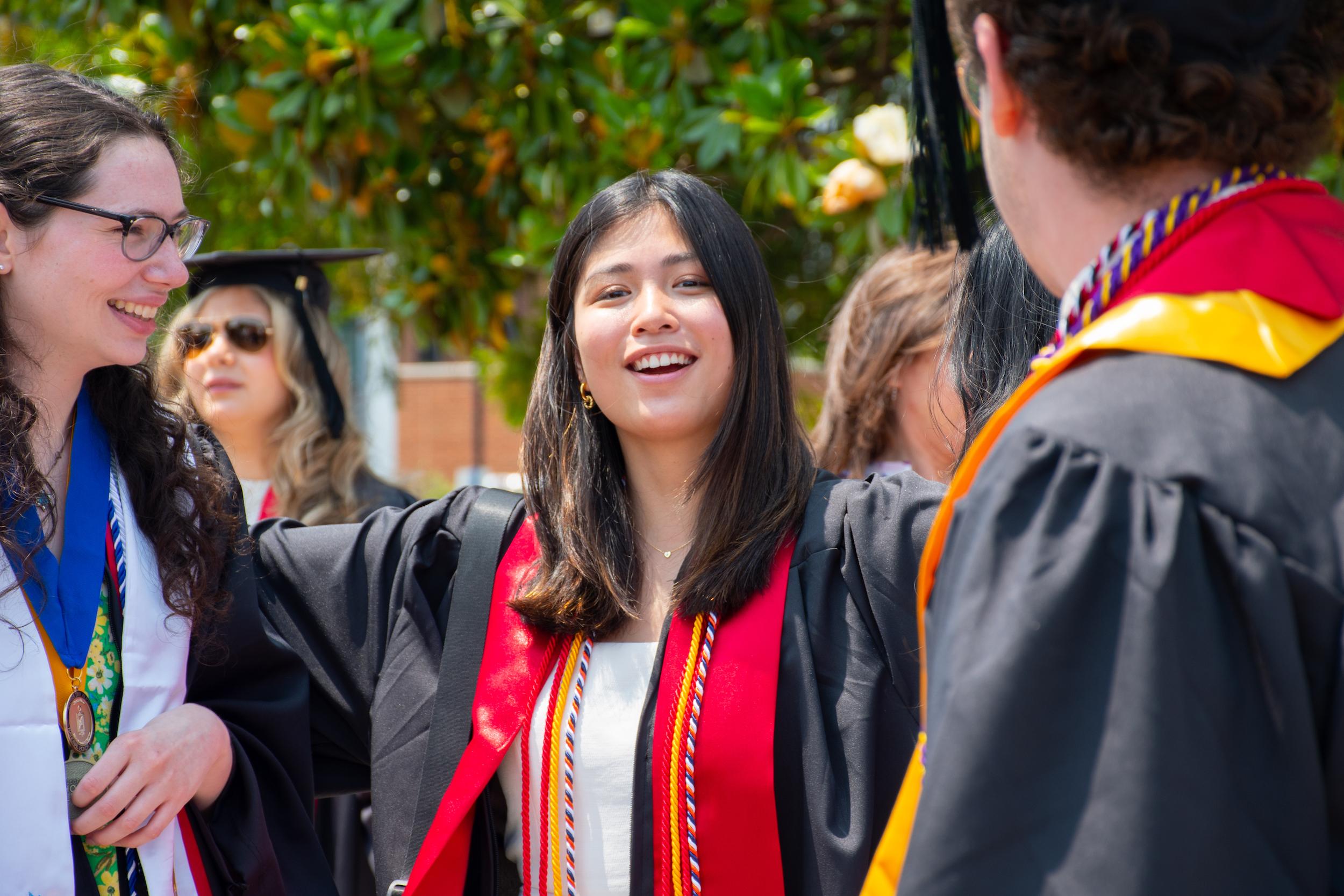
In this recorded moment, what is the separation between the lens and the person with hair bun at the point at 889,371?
3.14 metres

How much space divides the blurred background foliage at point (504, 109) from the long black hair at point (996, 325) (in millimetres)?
1485

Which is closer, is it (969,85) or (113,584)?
(969,85)

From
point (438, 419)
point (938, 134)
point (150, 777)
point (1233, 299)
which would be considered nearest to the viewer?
point (1233, 299)

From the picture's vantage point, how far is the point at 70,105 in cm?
201

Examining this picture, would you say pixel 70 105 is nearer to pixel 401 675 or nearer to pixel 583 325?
pixel 583 325

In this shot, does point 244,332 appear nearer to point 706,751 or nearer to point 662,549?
point 662,549

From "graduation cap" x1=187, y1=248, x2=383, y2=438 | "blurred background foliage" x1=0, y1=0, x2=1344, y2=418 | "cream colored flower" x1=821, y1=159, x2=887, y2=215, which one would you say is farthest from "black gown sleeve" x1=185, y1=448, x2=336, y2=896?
"cream colored flower" x1=821, y1=159, x2=887, y2=215

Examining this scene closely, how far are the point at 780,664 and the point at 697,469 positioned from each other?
18.1 inches

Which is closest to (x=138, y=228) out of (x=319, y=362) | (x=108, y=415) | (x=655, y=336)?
(x=108, y=415)

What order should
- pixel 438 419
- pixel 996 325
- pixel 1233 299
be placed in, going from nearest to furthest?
pixel 1233 299 < pixel 996 325 < pixel 438 419

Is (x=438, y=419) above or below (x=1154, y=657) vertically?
below

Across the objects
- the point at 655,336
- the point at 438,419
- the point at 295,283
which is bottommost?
the point at 438,419

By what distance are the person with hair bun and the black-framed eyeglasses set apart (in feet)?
5.77

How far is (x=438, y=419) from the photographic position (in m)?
19.3
